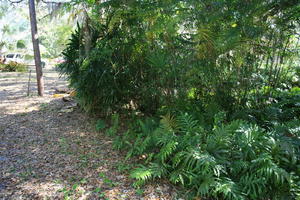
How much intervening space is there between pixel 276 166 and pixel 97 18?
344 cm

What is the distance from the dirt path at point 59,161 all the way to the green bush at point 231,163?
0.87 feet

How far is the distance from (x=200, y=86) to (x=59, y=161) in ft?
7.69

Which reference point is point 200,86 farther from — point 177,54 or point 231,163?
point 231,163

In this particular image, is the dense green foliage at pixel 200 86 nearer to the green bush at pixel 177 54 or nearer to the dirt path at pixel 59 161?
the green bush at pixel 177 54

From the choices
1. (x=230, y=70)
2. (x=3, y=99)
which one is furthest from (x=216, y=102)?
(x=3, y=99)

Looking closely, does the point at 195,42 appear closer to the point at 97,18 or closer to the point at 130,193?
the point at 97,18

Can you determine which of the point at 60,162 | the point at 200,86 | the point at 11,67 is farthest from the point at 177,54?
the point at 11,67

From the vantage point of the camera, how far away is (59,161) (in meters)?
2.92

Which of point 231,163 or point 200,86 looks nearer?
point 231,163

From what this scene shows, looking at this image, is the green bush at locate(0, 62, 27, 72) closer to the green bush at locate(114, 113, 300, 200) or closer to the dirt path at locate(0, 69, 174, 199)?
the dirt path at locate(0, 69, 174, 199)

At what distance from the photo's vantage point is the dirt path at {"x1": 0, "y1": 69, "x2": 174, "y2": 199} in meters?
2.34

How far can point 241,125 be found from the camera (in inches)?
109

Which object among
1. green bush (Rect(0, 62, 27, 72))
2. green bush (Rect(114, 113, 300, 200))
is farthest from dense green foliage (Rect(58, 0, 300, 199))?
green bush (Rect(0, 62, 27, 72))

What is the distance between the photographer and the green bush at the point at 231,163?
7.54 feet
